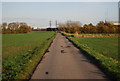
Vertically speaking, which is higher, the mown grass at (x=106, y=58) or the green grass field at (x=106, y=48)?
the mown grass at (x=106, y=58)

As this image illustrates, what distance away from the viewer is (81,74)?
296 inches

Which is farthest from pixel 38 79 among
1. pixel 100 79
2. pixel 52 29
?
pixel 52 29

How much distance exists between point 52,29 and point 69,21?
109ft

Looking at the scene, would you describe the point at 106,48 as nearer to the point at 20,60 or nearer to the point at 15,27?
the point at 20,60

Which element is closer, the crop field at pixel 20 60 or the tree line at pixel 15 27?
the crop field at pixel 20 60

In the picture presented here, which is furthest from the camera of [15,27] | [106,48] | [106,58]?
[15,27]

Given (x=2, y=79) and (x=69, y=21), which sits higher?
(x=69, y=21)

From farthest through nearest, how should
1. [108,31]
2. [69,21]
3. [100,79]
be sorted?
[69,21], [108,31], [100,79]

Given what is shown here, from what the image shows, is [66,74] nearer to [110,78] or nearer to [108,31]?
[110,78]

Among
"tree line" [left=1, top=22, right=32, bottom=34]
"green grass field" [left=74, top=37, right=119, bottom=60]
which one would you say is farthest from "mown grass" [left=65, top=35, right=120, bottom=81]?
"tree line" [left=1, top=22, right=32, bottom=34]

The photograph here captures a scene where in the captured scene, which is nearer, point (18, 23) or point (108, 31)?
point (108, 31)

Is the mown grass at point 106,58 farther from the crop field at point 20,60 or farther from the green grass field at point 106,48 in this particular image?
the crop field at point 20,60

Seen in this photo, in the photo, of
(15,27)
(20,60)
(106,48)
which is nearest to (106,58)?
(20,60)

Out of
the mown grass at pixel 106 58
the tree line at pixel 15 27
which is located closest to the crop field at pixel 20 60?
the mown grass at pixel 106 58
